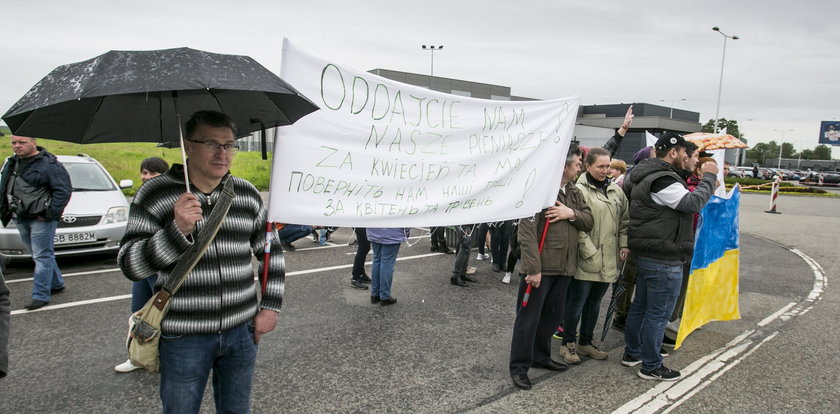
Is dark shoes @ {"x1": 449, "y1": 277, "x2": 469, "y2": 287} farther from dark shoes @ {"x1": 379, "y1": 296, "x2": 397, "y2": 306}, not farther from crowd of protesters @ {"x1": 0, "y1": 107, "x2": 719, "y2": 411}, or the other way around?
crowd of protesters @ {"x1": 0, "y1": 107, "x2": 719, "y2": 411}

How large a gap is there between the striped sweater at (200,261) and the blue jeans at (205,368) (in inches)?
2.5

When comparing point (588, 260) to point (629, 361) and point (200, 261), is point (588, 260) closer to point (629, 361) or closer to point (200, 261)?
point (629, 361)

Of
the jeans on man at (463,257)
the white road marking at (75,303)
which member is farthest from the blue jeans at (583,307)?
the white road marking at (75,303)

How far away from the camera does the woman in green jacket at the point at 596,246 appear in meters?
4.05

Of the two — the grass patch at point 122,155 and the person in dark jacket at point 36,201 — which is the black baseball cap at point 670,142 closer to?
the person in dark jacket at point 36,201

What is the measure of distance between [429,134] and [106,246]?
641 centimetres

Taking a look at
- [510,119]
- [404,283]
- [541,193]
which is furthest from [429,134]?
[404,283]

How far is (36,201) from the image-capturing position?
5.19 metres

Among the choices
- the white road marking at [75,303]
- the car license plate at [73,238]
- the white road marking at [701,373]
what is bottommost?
the white road marking at [75,303]

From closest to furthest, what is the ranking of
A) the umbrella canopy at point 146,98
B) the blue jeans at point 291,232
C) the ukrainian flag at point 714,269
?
1. the umbrella canopy at point 146,98
2. the ukrainian flag at point 714,269
3. the blue jeans at point 291,232

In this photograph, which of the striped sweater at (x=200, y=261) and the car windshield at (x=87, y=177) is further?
the car windshield at (x=87, y=177)

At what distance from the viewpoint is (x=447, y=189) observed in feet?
10.6

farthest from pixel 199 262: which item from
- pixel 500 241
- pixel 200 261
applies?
pixel 500 241

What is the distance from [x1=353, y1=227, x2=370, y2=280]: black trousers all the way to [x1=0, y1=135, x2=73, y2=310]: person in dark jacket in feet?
11.0
